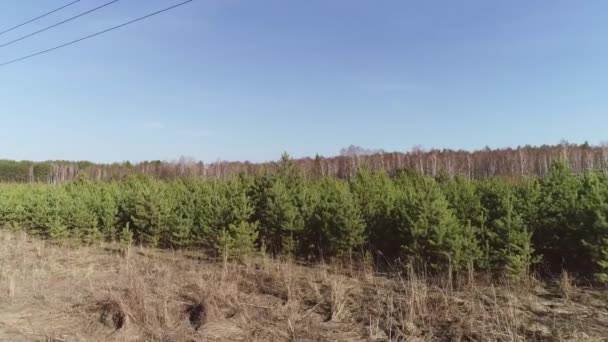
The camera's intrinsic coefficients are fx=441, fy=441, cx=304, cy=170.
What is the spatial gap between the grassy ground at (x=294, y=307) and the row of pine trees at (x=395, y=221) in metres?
0.49

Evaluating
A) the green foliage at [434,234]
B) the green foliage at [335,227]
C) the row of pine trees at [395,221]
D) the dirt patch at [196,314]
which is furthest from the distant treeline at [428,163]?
the dirt patch at [196,314]

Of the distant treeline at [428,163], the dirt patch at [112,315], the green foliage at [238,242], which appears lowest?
the dirt patch at [112,315]

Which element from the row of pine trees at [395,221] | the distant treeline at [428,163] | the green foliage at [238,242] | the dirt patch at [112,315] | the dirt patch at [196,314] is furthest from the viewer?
the distant treeline at [428,163]

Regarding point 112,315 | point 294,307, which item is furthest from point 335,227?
point 112,315

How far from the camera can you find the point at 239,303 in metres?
5.99

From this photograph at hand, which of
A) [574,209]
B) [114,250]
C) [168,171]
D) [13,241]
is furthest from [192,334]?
[168,171]

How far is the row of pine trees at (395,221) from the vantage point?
6258 millimetres

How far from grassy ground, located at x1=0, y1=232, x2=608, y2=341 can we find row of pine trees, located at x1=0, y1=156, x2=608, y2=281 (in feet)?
1.62

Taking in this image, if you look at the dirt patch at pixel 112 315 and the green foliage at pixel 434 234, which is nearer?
the dirt patch at pixel 112 315

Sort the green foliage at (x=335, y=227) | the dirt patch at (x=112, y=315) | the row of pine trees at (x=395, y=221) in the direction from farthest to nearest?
the green foliage at (x=335, y=227), the row of pine trees at (x=395, y=221), the dirt patch at (x=112, y=315)

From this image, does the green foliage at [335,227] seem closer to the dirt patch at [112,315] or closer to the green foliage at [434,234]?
the green foliage at [434,234]

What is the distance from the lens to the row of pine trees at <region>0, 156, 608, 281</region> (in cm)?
626

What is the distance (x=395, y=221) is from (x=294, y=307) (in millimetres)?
2733

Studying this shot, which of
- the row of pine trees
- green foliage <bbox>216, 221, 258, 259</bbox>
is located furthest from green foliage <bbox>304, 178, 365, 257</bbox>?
green foliage <bbox>216, 221, 258, 259</bbox>
